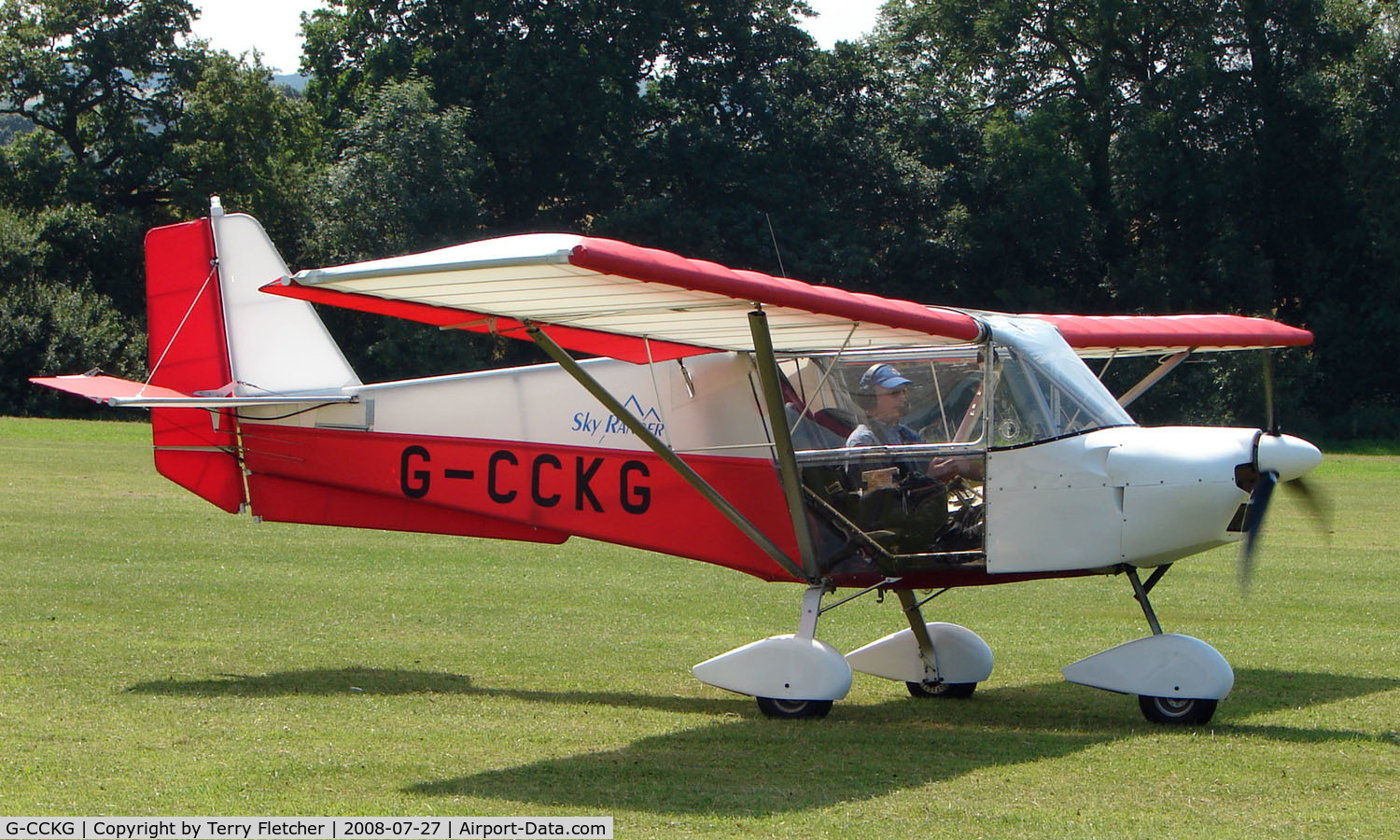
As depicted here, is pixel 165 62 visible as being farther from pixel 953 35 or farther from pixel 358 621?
pixel 358 621

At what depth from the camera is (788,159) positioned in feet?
167

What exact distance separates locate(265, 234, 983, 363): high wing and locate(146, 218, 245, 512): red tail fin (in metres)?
2.52

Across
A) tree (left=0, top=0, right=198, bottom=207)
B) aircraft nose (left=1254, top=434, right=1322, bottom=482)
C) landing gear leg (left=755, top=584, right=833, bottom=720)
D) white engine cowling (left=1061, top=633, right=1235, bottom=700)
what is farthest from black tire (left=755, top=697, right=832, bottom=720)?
tree (left=0, top=0, right=198, bottom=207)

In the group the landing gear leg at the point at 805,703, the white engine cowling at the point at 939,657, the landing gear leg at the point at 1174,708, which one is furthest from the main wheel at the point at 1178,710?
the landing gear leg at the point at 805,703

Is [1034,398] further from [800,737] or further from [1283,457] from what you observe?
[800,737]

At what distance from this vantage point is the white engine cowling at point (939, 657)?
877 cm

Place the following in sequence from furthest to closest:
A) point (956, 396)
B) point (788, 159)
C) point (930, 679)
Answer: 1. point (788, 159)
2. point (930, 679)
3. point (956, 396)

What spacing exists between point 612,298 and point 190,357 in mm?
4052

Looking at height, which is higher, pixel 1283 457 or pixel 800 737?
pixel 1283 457

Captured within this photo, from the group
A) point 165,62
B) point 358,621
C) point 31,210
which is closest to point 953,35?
point 165,62

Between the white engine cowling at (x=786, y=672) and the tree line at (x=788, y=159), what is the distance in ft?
122

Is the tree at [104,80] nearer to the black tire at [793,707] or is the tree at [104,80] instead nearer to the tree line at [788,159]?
the tree line at [788,159]

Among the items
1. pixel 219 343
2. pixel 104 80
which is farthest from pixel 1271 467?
pixel 104 80

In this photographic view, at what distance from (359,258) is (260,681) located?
40.3 meters
